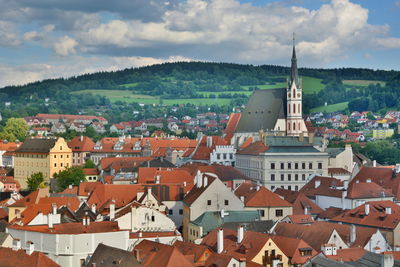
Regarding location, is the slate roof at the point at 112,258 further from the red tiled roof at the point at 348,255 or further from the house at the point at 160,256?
the red tiled roof at the point at 348,255

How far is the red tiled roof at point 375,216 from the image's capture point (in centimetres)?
6444

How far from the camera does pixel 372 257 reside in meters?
50.6

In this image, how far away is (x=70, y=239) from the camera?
5550 cm

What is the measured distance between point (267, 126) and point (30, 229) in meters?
77.3

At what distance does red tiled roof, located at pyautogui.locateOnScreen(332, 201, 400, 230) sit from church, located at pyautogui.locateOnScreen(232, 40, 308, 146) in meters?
53.3

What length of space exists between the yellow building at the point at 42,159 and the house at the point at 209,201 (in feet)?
190

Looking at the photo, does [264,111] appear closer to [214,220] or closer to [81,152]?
[81,152]

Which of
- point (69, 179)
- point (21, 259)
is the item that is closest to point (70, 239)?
point (21, 259)

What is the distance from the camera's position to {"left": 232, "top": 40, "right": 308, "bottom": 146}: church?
12875 centimetres

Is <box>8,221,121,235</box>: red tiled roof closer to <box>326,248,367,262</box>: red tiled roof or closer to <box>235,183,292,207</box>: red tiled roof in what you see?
<box>326,248,367,262</box>: red tiled roof

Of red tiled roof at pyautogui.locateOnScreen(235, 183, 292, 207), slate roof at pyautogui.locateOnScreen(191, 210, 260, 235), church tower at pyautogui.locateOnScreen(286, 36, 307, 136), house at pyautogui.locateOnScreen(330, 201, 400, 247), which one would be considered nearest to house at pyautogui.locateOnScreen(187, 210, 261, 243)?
slate roof at pyautogui.locateOnScreen(191, 210, 260, 235)

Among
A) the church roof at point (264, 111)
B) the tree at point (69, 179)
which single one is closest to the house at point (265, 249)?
the tree at point (69, 179)

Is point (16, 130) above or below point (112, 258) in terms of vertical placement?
above

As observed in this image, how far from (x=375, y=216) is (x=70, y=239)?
1090 inches
